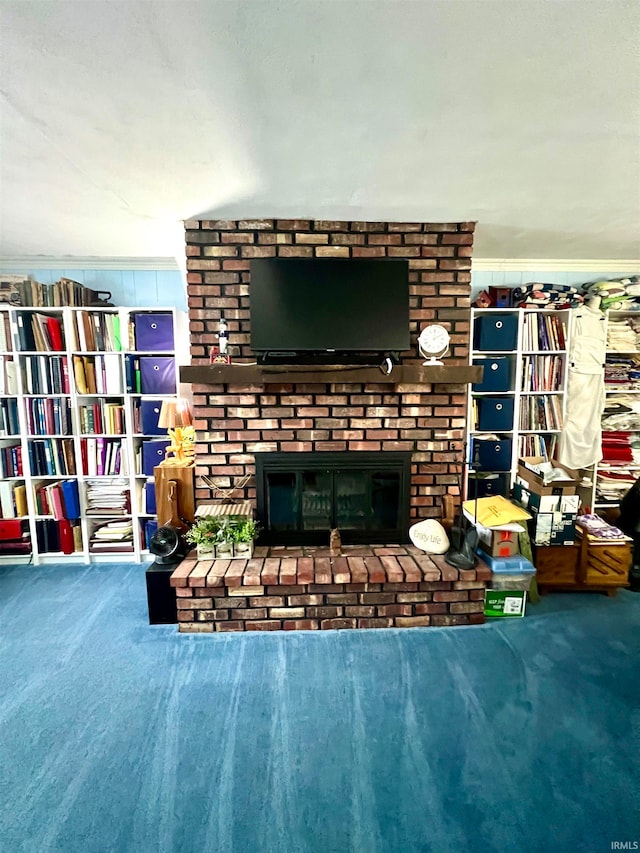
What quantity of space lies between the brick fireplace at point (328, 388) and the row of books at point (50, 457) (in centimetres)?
127

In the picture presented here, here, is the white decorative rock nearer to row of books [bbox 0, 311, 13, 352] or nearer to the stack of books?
the stack of books

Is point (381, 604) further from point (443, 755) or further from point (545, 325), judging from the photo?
point (545, 325)

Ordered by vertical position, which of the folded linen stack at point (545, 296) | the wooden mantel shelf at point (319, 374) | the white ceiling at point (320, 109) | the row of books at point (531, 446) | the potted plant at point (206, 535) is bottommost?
the potted plant at point (206, 535)

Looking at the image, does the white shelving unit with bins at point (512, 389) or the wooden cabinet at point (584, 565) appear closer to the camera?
the wooden cabinet at point (584, 565)

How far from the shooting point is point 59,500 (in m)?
2.81

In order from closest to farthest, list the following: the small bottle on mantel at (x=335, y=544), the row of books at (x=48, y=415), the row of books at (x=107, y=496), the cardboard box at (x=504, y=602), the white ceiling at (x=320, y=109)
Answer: the white ceiling at (x=320, y=109) < the cardboard box at (x=504, y=602) < the small bottle on mantel at (x=335, y=544) < the row of books at (x=48, y=415) < the row of books at (x=107, y=496)

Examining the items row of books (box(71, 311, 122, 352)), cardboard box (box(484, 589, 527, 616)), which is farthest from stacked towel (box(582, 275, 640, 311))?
row of books (box(71, 311, 122, 352))

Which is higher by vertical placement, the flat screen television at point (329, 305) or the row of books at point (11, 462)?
the flat screen television at point (329, 305)

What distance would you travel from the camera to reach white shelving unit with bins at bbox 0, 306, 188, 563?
107 inches

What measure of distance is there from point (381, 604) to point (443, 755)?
2.46ft

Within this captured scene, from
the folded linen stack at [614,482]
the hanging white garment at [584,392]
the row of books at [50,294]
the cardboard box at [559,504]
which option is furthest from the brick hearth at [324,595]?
the row of books at [50,294]

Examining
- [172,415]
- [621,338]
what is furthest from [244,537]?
[621,338]

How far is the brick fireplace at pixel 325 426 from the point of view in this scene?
6.82 ft

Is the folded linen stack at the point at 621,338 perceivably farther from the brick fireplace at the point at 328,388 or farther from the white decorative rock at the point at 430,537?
the white decorative rock at the point at 430,537
